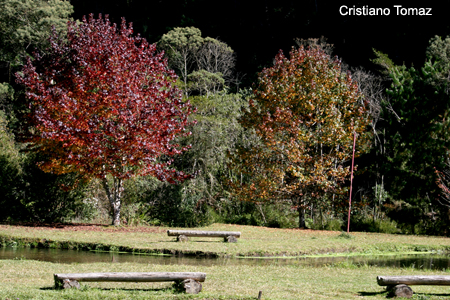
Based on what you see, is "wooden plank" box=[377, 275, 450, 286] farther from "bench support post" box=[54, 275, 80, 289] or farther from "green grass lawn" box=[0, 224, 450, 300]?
"bench support post" box=[54, 275, 80, 289]

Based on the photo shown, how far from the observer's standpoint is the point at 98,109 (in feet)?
70.8

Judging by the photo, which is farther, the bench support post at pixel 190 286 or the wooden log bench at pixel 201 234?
the wooden log bench at pixel 201 234

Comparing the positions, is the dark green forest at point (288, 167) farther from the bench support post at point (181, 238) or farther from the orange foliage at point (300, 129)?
the bench support post at point (181, 238)

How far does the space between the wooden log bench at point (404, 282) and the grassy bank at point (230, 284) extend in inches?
10.2

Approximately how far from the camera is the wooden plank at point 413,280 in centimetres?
985

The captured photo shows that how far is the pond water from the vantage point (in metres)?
14.5

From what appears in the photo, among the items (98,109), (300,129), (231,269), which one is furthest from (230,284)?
(300,129)

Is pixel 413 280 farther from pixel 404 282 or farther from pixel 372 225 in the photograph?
pixel 372 225

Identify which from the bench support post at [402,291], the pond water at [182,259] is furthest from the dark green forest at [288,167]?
the bench support post at [402,291]

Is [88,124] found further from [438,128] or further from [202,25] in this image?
[202,25]

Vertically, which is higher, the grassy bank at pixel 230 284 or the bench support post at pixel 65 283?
the bench support post at pixel 65 283

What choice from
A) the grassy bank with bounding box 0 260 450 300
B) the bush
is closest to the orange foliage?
the bush

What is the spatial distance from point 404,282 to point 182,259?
23.3ft

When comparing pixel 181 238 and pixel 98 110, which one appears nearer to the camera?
pixel 181 238
